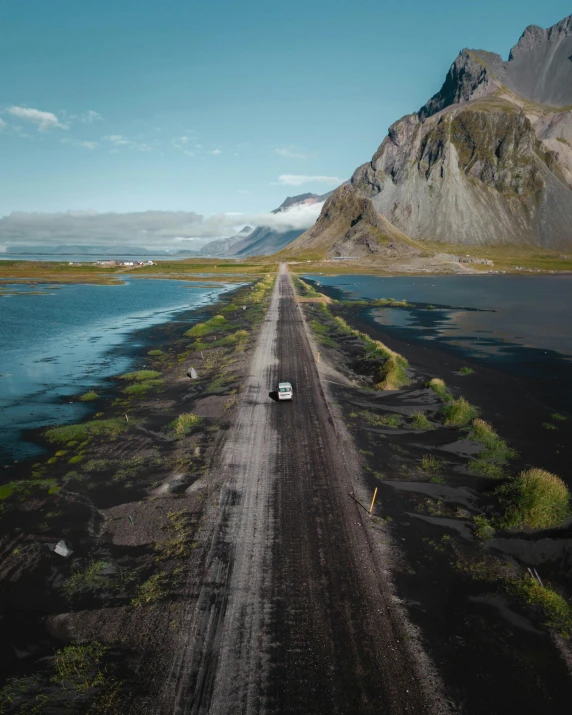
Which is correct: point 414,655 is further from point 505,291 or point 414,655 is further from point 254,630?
point 505,291

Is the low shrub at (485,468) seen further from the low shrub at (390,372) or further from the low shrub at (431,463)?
the low shrub at (390,372)

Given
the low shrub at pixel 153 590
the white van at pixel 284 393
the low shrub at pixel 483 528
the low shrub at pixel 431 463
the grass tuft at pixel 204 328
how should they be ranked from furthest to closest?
the grass tuft at pixel 204 328 < the white van at pixel 284 393 < the low shrub at pixel 431 463 < the low shrub at pixel 483 528 < the low shrub at pixel 153 590

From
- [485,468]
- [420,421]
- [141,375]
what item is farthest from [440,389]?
[141,375]

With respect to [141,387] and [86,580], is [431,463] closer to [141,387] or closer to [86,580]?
[86,580]

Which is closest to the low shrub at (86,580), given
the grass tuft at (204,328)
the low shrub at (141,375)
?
the low shrub at (141,375)

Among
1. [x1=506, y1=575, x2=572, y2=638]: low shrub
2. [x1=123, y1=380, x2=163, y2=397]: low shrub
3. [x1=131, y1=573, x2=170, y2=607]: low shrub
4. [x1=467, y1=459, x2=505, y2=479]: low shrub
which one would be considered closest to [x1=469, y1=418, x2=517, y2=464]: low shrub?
[x1=467, y1=459, x2=505, y2=479]: low shrub

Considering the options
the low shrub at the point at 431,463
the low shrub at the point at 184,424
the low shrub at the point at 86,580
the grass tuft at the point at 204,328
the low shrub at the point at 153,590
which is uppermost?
the grass tuft at the point at 204,328
